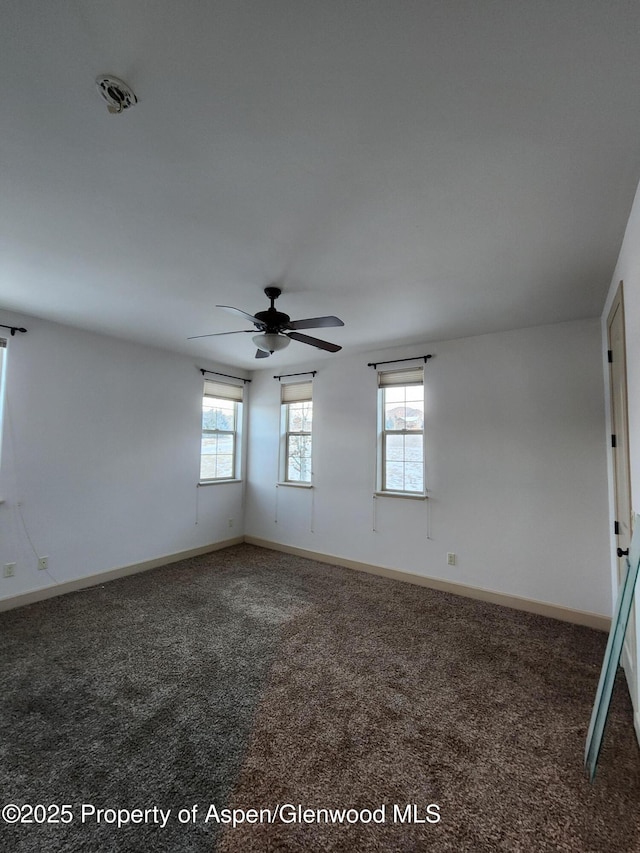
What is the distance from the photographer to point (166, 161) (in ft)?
4.87

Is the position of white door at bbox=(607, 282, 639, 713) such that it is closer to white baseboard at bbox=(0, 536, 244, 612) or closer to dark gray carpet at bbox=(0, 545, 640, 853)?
dark gray carpet at bbox=(0, 545, 640, 853)

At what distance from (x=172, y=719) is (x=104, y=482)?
271 centimetres

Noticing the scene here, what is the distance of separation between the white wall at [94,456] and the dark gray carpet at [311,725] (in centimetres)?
67

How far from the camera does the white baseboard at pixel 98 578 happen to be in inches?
127

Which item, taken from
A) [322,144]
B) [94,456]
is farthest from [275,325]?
[94,456]

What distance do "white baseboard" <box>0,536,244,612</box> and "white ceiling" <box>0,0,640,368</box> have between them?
278cm

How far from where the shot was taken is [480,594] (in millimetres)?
3506

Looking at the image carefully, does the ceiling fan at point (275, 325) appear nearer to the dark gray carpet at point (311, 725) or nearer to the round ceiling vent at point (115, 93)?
the round ceiling vent at point (115, 93)

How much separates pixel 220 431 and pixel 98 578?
7.62ft

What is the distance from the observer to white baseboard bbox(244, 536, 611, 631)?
9.86ft

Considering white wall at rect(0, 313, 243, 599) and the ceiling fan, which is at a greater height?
the ceiling fan

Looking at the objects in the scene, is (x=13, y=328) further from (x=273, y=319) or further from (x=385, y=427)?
(x=385, y=427)

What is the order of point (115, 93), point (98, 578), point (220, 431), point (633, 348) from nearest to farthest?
point (115, 93), point (633, 348), point (98, 578), point (220, 431)

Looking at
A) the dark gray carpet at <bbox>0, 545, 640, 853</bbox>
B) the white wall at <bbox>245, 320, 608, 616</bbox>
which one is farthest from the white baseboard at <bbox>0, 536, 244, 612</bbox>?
the white wall at <bbox>245, 320, 608, 616</bbox>
